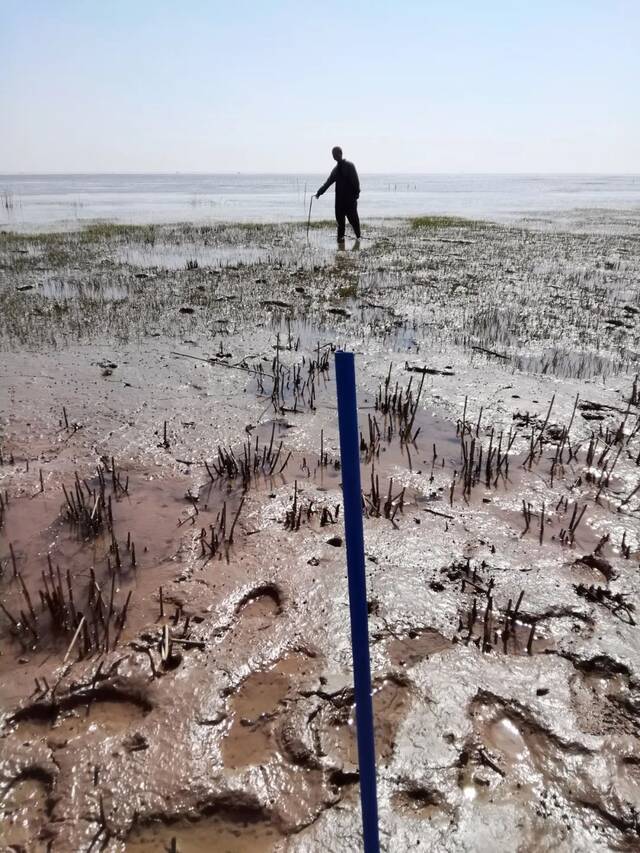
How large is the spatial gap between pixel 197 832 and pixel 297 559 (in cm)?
153

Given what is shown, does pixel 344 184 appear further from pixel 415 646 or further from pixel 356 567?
pixel 356 567

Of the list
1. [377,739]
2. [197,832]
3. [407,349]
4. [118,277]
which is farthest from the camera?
[118,277]

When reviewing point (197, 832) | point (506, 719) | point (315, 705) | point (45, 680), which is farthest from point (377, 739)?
point (45, 680)

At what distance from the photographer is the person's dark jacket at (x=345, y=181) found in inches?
555

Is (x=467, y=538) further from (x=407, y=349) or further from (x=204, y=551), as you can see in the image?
(x=407, y=349)

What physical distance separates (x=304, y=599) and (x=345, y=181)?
531 inches

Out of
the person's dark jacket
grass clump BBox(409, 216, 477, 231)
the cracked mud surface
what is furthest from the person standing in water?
the cracked mud surface

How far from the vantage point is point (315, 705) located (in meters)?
2.33

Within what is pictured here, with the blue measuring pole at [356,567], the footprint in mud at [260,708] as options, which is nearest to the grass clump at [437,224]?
the footprint in mud at [260,708]

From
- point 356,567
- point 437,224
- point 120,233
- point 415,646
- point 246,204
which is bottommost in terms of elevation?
point 415,646

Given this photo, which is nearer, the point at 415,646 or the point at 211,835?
the point at 211,835

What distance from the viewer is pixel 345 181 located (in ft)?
46.8

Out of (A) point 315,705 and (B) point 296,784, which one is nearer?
(B) point 296,784

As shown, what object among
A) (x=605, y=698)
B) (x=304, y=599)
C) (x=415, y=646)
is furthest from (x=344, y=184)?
(x=605, y=698)
